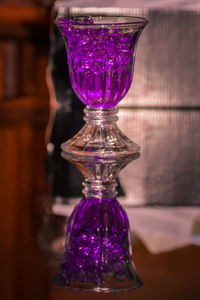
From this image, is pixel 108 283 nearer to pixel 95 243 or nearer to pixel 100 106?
pixel 95 243

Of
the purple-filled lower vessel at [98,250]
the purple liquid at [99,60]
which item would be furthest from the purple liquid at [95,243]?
the purple liquid at [99,60]

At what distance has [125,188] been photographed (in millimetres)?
684

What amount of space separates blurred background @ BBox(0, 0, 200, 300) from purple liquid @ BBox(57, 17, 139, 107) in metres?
0.10

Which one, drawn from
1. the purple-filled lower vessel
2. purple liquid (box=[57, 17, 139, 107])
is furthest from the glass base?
purple liquid (box=[57, 17, 139, 107])

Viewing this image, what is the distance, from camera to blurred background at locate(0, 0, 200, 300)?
43cm

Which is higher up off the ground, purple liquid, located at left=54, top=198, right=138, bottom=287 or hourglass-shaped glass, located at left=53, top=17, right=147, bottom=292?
hourglass-shaped glass, located at left=53, top=17, right=147, bottom=292

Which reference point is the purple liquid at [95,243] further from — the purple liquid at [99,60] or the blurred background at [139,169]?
the purple liquid at [99,60]

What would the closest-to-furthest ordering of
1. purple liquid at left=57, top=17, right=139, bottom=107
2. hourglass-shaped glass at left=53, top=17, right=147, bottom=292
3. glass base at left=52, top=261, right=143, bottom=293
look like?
glass base at left=52, top=261, right=143, bottom=293
hourglass-shaped glass at left=53, top=17, right=147, bottom=292
purple liquid at left=57, top=17, right=139, bottom=107

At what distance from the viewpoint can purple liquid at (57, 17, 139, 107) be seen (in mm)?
710

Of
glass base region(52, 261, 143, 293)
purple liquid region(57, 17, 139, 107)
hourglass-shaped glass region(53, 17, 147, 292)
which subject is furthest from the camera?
purple liquid region(57, 17, 139, 107)

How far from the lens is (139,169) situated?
0.78 m

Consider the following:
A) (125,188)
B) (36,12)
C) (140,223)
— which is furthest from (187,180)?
(36,12)

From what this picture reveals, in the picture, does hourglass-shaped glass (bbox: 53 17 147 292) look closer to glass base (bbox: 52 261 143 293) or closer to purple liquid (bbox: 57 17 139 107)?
purple liquid (bbox: 57 17 139 107)

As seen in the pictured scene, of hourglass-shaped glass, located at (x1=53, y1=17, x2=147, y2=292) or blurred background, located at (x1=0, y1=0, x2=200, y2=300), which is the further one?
hourglass-shaped glass, located at (x1=53, y1=17, x2=147, y2=292)
